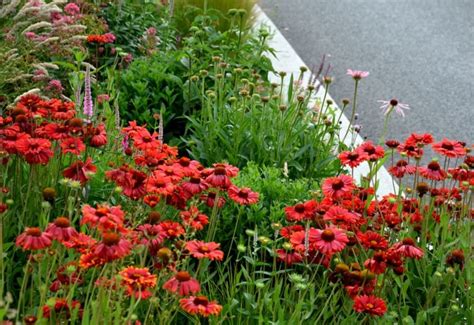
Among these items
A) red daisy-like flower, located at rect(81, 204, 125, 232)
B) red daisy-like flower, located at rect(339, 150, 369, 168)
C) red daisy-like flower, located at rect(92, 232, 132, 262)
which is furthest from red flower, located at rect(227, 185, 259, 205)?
red daisy-like flower, located at rect(92, 232, 132, 262)

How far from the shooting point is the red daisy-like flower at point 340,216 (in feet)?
11.5

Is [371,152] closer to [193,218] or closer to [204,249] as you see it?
[193,218]

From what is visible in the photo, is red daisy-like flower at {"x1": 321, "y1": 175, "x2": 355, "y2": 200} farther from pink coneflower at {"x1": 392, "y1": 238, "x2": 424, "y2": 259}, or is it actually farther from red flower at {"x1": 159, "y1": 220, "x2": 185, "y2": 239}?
red flower at {"x1": 159, "y1": 220, "x2": 185, "y2": 239}

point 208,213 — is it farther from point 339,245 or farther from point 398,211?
point 339,245

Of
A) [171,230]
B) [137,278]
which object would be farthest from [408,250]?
[137,278]

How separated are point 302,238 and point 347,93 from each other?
518cm

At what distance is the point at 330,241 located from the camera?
3.23 meters

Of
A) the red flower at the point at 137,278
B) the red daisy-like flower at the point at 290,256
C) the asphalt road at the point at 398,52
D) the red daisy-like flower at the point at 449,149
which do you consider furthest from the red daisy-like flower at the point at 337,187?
the asphalt road at the point at 398,52

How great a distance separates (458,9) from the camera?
460 inches

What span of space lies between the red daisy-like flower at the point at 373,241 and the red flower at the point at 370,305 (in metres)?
0.27

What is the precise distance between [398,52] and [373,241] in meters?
6.62

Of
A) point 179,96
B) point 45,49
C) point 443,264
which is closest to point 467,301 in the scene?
point 443,264

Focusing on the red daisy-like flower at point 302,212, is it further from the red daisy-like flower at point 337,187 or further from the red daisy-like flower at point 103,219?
the red daisy-like flower at point 103,219

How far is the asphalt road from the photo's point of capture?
8.13 m
